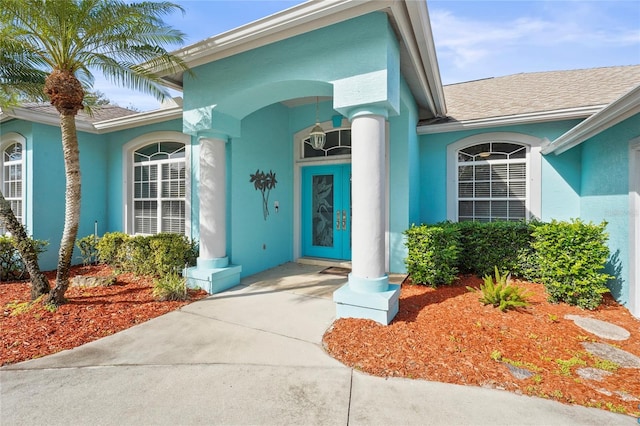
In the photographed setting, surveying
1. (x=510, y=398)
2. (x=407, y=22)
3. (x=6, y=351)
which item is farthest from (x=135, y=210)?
(x=510, y=398)

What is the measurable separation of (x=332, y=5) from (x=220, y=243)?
443cm

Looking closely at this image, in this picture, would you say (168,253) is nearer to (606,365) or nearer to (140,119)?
(140,119)

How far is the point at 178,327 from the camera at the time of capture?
4.27 metres

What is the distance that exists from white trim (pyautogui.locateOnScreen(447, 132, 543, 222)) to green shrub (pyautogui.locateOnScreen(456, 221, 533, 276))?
4.13 feet

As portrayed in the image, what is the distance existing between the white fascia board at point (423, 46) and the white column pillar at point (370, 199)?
1.47m

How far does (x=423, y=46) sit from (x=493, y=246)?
158 inches

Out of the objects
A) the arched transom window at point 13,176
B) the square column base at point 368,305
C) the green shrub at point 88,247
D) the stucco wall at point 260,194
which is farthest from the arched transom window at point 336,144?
the arched transom window at point 13,176

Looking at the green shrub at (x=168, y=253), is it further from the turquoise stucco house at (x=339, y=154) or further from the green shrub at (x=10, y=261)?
the green shrub at (x=10, y=261)

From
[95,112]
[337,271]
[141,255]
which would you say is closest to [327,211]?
[337,271]

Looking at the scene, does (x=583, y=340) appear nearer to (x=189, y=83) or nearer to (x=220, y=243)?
(x=220, y=243)

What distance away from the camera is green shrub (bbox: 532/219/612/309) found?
4.64 m

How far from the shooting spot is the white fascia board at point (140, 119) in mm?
7358

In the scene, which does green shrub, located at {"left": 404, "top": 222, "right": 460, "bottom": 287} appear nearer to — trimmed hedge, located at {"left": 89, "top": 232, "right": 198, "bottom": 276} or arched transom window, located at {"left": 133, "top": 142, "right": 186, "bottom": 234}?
trimmed hedge, located at {"left": 89, "top": 232, "right": 198, "bottom": 276}

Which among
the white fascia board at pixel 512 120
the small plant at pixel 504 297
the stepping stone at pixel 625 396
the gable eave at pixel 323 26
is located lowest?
the stepping stone at pixel 625 396
